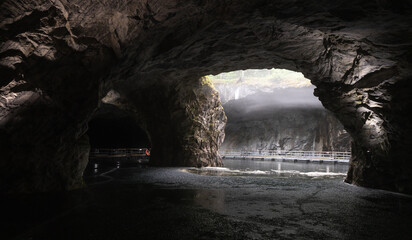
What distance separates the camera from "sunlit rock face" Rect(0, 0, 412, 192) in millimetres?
6152

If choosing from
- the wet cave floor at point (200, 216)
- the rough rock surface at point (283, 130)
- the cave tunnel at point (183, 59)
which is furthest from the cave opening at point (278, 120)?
the wet cave floor at point (200, 216)

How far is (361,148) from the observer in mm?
11570

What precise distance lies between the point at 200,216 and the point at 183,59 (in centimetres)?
709

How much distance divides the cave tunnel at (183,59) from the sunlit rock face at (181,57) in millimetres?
27

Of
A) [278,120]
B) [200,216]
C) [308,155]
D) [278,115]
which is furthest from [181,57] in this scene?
[278,120]

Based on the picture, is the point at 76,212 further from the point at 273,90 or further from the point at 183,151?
the point at 273,90

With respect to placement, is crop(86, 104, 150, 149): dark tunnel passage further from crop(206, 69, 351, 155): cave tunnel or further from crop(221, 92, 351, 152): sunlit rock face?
crop(221, 92, 351, 152): sunlit rock face

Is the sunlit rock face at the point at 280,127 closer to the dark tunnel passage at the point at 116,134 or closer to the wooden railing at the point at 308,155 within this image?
the wooden railing at the point at 308,155

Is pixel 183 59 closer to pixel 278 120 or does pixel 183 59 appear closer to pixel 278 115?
pixel 278 115

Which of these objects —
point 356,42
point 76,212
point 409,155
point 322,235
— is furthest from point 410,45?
point 76,212

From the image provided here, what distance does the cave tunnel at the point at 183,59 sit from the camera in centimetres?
616

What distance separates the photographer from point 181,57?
417 inches

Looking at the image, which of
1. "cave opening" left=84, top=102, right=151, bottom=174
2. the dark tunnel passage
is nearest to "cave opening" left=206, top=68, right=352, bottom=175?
"cave opening" left=84, top=102, right=151, bottom=174

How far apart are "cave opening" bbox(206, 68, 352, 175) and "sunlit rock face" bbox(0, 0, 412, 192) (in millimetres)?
25396
